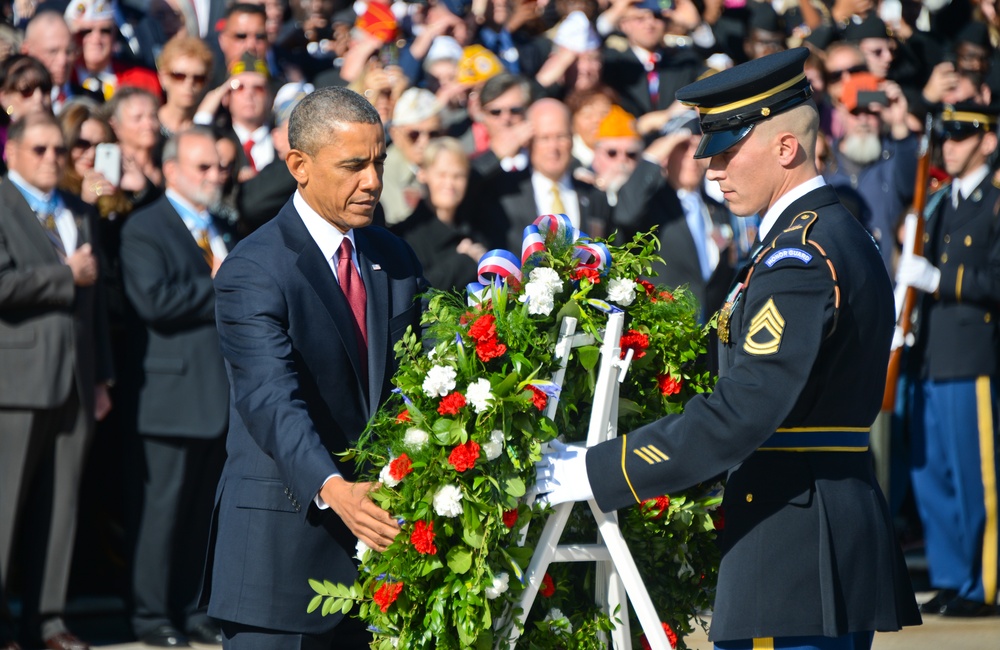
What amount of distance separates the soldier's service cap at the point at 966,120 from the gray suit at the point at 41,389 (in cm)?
436

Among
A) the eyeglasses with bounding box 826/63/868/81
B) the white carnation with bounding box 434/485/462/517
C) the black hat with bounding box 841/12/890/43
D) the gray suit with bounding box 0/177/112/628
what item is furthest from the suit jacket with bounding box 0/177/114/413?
the black hat with bounding box 841/12/890/43

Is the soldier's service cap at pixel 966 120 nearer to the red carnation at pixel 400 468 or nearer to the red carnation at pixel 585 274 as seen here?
the red carnation at pixel 585 274

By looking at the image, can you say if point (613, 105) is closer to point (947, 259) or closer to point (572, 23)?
point (572, 23)

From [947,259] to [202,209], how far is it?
12.4ft

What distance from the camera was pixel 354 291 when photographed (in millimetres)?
3732

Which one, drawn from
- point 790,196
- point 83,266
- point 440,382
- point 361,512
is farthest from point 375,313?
point 83,266

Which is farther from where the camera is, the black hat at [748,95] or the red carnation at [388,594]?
the black hat at [748,95]

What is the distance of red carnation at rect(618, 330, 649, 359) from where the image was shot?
3533 mm

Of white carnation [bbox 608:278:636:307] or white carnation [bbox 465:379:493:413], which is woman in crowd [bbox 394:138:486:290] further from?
white carnation [bbox 465:379:493:413]

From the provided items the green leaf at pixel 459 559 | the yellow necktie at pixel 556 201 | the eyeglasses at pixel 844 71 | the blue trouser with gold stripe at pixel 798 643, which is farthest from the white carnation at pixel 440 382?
the eyeglasses at pixel 844 71

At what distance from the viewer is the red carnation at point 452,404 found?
323cm

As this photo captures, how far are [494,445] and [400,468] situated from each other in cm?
23

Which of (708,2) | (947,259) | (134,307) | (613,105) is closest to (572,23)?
(613,105)

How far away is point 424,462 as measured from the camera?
3.23 meters
